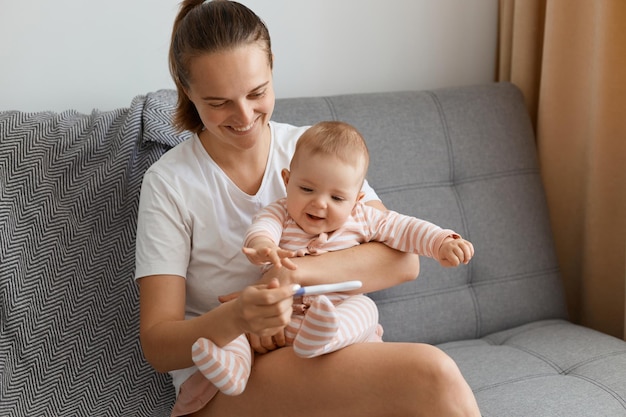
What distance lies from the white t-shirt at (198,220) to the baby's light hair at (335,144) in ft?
0.59

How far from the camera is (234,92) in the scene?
1500 mm

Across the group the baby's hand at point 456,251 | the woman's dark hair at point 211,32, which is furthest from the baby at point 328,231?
the woman's dark hair at point 211,32

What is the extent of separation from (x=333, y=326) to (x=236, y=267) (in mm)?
379

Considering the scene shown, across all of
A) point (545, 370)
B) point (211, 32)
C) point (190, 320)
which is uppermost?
point (211, 32)

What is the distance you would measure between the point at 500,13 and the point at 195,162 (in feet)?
4.52

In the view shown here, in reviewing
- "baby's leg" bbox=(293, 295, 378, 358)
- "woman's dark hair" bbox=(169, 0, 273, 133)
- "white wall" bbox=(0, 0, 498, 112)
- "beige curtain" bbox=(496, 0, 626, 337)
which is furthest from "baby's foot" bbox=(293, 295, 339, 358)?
"beige curtain" bbox=(496, 0, 626, 337)

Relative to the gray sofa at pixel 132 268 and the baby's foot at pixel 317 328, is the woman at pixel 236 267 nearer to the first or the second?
the baby's foot at pixel 317 328

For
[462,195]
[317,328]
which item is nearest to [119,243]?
[317,328]

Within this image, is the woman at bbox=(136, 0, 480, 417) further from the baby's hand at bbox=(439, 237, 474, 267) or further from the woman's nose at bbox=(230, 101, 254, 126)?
the baby's hand at bbox=(439, 237, 474, 267)

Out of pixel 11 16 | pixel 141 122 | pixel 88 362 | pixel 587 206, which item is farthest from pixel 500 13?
pixel 88 362

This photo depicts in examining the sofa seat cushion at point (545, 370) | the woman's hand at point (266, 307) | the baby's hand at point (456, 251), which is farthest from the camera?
the sofa seat cushion at point (545, 370)

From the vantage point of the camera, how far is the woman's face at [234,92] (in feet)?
4.89

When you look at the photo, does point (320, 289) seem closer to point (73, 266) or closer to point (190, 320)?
point (190, 320)

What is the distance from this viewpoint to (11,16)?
2027mm
